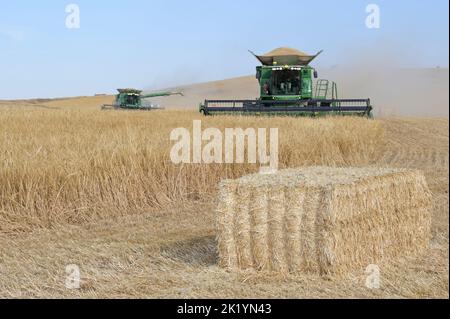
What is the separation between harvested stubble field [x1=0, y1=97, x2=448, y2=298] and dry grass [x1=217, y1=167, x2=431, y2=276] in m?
0.15

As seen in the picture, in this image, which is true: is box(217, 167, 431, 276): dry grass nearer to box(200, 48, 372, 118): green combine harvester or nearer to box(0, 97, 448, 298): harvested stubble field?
box(0, 97, 448, 298): harvested stubble field

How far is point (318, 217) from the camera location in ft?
17.7

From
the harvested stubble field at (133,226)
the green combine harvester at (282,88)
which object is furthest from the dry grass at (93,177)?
the green combine harvester at (282,88)

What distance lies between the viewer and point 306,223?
5453mm

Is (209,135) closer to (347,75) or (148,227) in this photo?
(148,227)

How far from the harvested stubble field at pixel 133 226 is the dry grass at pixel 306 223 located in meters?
0.15

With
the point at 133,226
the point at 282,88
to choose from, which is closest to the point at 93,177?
the point at 133,226

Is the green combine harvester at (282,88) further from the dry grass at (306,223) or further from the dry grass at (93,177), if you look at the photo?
the dry grass at (306,223)

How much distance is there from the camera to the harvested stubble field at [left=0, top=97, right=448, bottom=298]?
514 centimetres

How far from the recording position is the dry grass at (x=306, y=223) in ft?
17.7

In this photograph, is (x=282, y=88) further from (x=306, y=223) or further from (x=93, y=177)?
(x=306, y=223)

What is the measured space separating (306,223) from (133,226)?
2906 millimetres

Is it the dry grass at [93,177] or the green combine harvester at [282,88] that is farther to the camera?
the green combine harvester at [282,88]

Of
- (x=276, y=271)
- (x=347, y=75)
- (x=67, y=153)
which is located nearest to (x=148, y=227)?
(x=67, y=153)
